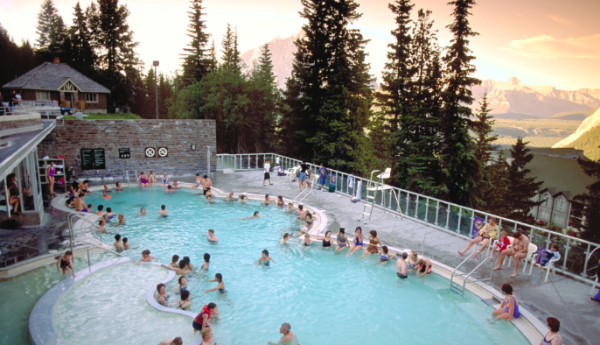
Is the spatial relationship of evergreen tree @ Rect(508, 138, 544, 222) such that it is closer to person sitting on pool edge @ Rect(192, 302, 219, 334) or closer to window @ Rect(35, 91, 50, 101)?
person sitting on pool edge @ Rect(192, 302, 219, 334)

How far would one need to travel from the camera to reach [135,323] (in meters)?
7.99

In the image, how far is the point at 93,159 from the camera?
68.7 ft

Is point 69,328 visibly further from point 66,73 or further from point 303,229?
point 66,73

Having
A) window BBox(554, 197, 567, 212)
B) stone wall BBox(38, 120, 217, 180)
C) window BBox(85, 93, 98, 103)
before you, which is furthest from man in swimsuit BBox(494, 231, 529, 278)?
window BBox(554, 197, 567, 212)

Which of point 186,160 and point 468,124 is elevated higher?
point 468,124

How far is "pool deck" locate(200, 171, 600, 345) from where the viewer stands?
7238 millimetres

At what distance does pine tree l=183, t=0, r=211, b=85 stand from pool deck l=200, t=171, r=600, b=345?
1182 inches

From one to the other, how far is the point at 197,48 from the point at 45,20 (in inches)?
1614

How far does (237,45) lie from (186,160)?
38.3 m

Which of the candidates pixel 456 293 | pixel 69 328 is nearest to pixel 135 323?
pixel 69 328

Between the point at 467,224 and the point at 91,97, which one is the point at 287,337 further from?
the point at 91,97

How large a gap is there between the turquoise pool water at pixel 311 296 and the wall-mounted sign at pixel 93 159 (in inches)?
337

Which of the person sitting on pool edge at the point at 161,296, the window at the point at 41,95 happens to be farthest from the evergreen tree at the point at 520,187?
the window at the point at 41,95

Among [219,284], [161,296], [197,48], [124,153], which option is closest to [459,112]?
[219,284]
